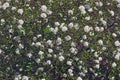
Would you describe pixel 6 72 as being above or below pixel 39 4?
below

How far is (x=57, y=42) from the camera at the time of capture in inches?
325

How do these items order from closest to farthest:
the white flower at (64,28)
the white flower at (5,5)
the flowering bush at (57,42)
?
the flowering bush at (57,42) < the white flower at (64,28) < the white flower at (5,5)

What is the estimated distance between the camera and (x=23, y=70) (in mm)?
8211

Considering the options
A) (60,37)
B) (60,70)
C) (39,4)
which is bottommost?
(60,70)

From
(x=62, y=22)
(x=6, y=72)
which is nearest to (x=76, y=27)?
(x=62, y=22)

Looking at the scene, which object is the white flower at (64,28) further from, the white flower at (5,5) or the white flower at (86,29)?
the white flower at (5,5)

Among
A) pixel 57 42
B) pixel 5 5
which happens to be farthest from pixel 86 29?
pixel 5 5

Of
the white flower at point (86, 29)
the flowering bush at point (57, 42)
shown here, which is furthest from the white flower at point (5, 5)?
the white flower at point (86, 29)

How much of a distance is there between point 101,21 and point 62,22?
819 millimetres

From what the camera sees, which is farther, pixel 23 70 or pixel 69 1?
pixel 69 1

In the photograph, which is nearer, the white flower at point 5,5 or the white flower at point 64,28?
the white flower at point 64,28

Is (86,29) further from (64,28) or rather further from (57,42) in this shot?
(57,42)

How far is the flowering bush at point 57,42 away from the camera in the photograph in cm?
815

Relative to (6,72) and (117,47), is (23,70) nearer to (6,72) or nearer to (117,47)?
(6,72)
